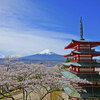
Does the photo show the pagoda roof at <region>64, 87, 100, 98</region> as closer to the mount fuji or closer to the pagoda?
the pagoda

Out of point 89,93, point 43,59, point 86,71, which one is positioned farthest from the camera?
point 43,59

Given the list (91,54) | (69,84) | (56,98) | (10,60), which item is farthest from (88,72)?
(10,60)

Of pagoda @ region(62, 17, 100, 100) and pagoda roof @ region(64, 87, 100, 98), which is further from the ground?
pagoda @ region(62, 17, 100, 100)

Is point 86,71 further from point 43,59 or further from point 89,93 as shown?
point 43,59

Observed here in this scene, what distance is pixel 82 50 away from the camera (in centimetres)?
1058

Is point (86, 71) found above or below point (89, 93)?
above

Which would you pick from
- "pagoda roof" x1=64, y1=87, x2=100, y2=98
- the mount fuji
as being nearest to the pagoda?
"pagoda roof" x1=64, y1=87, x2=100, y2=98

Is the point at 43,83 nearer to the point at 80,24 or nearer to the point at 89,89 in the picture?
the point at 89,89

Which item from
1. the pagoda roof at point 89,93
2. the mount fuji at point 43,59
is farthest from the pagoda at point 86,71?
the mount fuji at point 43,59

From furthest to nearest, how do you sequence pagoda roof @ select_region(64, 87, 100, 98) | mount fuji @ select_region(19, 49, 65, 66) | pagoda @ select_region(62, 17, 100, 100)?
mount fuji @ select_region(19, 49, 65, 66) → pagoda @ select_region(62, 17, 100, 100) → pagoda roof @ select_region(64, 87, 100, 98)

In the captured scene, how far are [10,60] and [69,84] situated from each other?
12.1m

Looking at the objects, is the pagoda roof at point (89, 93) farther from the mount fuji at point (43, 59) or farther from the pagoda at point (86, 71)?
the mount fuji at point (43, 59)

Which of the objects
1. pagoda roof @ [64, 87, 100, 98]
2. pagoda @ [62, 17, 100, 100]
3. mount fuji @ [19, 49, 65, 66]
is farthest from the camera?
mount fuji @ [19, 49, 65, 66]

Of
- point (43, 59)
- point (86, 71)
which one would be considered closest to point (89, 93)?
point (86, 71)
